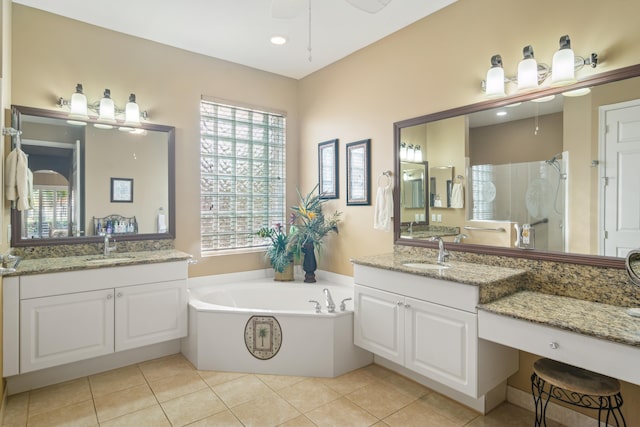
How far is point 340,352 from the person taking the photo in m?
2.70

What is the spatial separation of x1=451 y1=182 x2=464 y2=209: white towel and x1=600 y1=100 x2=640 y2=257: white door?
865 millimetres

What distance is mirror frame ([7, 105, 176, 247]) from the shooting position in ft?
8.82

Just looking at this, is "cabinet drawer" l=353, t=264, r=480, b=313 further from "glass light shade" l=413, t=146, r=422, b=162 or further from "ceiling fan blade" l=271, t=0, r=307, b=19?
"ceiling fan blade" l=271, t=0, r=307, b=19

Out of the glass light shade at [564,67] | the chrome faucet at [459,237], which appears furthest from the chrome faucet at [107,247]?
the glass light shade at [564,67]

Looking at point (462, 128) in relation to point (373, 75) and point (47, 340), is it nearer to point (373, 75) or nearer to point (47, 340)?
point (373, 75)

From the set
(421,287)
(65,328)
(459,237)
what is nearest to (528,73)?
(459,237)

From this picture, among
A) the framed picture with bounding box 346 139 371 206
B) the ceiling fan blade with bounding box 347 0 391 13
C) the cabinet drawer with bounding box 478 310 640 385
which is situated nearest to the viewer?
the cabinet drawer with bounding box 478 310 640 385

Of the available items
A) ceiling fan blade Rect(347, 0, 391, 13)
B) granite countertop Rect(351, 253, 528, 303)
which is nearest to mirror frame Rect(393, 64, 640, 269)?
granite countertop Rect(351, 253, 528, 303)

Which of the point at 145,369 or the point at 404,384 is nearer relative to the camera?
the point at 404,384

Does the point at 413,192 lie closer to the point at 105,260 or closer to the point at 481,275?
the point at 481,275

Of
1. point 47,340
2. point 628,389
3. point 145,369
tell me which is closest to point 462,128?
point 628,389

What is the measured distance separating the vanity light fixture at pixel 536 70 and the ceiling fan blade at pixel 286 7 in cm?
129

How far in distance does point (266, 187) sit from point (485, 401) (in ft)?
9.37

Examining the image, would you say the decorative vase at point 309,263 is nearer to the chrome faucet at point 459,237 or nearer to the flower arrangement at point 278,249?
the flower arrangement at point 278,249
